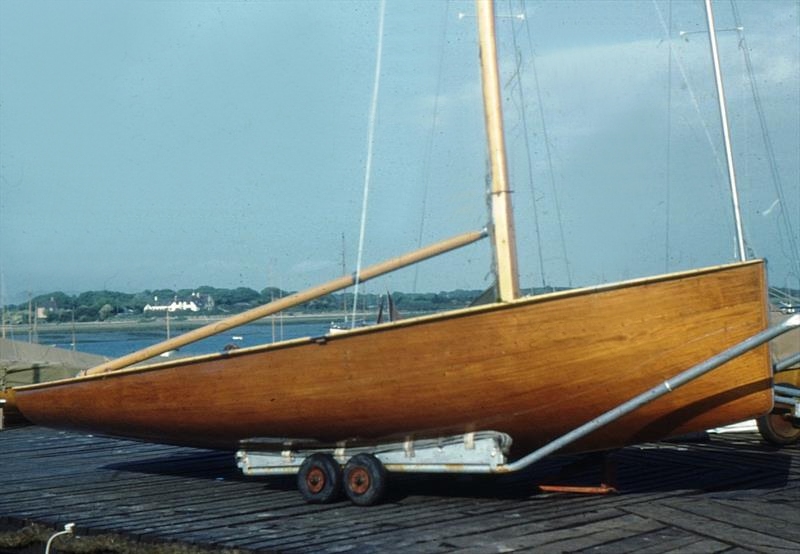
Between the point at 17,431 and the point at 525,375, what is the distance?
11026mm

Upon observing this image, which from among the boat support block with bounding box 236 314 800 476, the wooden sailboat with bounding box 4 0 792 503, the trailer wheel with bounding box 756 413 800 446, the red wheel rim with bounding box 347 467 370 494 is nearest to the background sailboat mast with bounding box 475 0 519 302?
the wooden sailboat with bounding box 4 0 792 503

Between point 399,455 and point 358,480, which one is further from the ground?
point 399,455

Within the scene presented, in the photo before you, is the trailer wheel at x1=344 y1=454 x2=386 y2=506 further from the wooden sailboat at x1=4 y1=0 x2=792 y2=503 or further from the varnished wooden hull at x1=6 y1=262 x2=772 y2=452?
the varnished wooden hull at x1=6 y1=262 x2=772 y2=452

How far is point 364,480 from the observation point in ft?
31.8

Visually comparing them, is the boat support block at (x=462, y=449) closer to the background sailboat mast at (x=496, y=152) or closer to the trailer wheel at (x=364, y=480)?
the trailer wheel at (x=364, y=480)

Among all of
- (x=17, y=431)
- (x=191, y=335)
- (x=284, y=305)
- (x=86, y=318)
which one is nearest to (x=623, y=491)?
(x=284, y=305)

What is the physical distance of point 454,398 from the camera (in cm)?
917

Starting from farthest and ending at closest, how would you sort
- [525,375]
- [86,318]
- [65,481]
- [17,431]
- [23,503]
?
1. [86,318]
2. [17,431]
3. [65,481]
4. [23,503]
5. [525,375]

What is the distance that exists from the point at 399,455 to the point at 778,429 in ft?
16.3

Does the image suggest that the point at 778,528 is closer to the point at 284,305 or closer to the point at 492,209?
the point at 492,209

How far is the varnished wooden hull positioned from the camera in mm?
8750

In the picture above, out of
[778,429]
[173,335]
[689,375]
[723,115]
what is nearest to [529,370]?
[689,375]

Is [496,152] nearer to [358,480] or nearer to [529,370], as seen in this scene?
[529,370]

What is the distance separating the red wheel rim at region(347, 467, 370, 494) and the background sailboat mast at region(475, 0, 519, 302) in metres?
1.91
